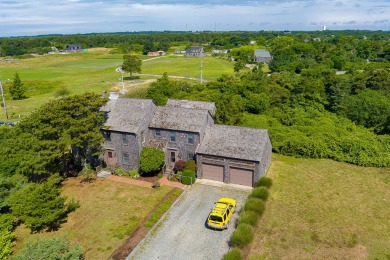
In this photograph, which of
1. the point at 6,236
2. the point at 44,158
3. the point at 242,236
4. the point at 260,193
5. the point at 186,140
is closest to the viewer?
the point at 6,236

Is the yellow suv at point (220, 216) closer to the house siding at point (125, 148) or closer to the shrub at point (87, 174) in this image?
the house siding at point (125, 148)

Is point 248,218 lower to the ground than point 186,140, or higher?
lower

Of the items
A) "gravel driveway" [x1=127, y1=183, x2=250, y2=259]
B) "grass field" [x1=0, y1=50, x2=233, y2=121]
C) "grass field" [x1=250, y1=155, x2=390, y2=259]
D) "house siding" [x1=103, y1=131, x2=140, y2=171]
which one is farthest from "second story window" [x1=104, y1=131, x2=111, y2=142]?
"grass field" [x1=0, y1=50, x2=233, y2=121]

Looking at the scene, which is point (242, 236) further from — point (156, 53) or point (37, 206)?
point (156, 53)

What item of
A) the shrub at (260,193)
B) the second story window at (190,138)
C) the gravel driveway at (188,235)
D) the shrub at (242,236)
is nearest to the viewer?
the gravel driveway at (188,235)

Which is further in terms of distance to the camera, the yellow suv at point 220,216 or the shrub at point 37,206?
the yellow suv at point 220,216

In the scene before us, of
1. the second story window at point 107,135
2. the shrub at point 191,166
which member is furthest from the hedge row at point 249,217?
the second story window at point 107,135

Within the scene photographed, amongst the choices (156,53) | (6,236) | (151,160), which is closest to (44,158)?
(6,236)
